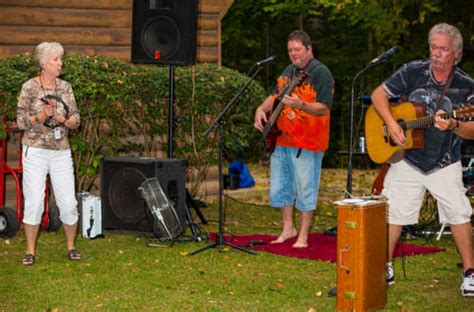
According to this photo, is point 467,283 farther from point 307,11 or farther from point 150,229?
point 307,11

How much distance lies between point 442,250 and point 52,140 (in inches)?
152

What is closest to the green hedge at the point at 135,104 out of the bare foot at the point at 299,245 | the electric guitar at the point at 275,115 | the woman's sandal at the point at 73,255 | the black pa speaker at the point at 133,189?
the black pa speaker at the point at 133,189

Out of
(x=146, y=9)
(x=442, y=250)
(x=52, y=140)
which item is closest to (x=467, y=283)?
(x=442, y=250)

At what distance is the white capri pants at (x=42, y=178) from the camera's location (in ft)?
26.5

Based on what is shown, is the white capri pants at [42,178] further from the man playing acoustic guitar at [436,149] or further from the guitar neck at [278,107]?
the man playing acoustic guitar at [436,149]

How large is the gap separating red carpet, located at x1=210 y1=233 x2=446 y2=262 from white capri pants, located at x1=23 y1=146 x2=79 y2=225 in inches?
77.7

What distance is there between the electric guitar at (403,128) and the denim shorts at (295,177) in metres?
1.64

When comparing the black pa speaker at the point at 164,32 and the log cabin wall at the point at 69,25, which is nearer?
the black pa speaker at the point at 164,32

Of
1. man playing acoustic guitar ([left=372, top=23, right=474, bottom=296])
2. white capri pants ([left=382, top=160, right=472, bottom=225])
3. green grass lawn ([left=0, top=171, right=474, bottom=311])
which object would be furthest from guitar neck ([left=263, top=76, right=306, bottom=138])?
white capri pants ([left=382, top=160, right=472, bottom=225])

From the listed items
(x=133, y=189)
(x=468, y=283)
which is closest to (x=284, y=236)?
(x=133, y=189)

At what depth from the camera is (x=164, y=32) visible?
9.97 metres

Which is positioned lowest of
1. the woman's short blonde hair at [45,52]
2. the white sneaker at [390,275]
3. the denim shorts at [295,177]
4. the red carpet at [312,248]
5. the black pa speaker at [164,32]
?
the red carpet at [312,248]

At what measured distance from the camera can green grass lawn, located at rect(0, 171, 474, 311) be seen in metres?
6.62

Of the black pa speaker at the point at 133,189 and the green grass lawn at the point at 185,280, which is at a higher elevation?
the black pa speaker at the point at 133,189
